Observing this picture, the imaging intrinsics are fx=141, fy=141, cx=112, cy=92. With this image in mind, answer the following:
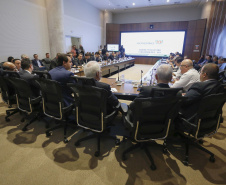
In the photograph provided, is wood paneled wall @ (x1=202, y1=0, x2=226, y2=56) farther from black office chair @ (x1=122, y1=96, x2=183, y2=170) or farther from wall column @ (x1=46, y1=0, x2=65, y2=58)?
black office chair @ (x1=122, y1=96, x2=183, y2=170)

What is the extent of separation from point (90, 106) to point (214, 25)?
434 inches

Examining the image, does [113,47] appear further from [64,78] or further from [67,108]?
[67,108]

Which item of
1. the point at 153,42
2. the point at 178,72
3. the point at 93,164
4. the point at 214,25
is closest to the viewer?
the point at 93,164

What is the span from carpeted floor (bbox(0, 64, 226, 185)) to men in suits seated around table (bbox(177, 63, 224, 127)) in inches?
21.5

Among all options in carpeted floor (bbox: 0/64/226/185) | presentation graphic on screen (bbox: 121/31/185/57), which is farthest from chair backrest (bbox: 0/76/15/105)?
presentation graphic on screen (bbox: 121/31/185/57)

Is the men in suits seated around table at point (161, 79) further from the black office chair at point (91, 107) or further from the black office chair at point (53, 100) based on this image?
the black office chair at point (53, 100)

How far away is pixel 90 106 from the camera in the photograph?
5.63 ft

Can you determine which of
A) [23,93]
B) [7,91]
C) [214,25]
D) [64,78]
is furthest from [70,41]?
[214,25]

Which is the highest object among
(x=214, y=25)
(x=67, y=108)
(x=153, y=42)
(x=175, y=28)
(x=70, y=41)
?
(x=175, y=28)

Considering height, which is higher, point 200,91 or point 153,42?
point 153,42

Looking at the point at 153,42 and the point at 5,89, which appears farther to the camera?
the point at 153,42

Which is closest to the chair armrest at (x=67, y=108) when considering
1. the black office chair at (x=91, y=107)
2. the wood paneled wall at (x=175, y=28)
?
the black office chair at (x=91, y=107)

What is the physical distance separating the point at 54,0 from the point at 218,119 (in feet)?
25.4

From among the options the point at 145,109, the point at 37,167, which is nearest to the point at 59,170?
the point at 37,167
